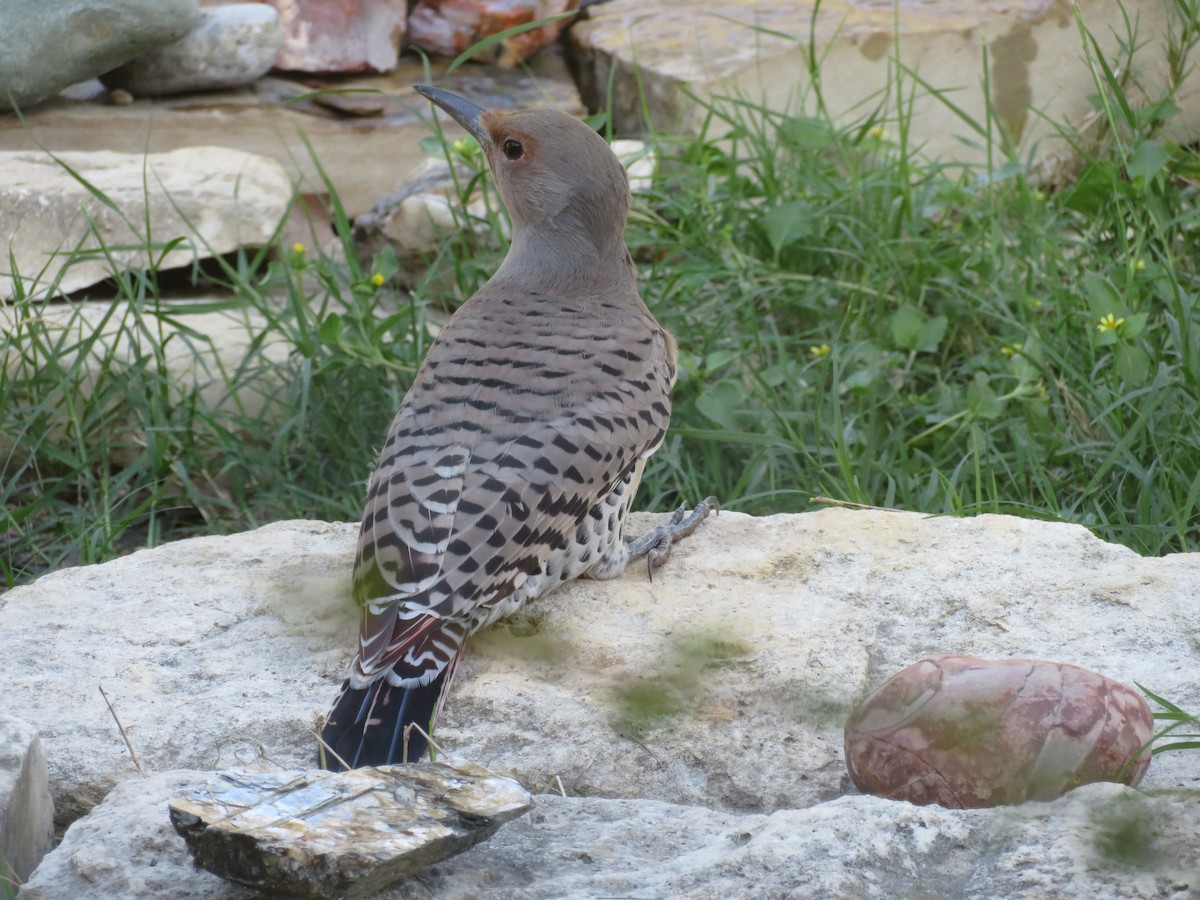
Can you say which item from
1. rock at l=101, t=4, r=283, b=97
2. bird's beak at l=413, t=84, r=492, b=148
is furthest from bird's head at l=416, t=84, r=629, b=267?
rock at l=101, t=4, r=283, b=97

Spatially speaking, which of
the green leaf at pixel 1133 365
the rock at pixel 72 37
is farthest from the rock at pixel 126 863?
the rock at pixel 72 37

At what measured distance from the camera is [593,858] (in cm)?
221

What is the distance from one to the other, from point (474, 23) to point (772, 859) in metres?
6.19

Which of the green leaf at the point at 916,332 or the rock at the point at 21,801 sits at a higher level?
the green leaf at the point at 916,332

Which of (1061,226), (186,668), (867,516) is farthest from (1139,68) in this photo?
(186,668)

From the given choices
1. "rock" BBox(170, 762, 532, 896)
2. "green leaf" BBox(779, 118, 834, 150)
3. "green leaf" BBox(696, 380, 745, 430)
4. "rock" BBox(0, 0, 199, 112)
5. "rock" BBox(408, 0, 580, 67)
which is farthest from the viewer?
"rock" BBox(408, 0, 580, 67)

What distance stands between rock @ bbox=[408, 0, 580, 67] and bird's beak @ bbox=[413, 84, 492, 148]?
3.29 m

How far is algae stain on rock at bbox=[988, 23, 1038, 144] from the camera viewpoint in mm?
6984

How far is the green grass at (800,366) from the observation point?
4.59 m

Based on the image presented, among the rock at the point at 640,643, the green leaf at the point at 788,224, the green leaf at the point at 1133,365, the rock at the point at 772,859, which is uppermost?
the green leaf at the point at 788,224

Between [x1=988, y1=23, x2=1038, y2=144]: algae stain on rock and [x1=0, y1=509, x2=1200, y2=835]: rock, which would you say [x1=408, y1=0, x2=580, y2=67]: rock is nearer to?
[x1=988, y1=23, x2=1038, y2=144]: algae stain on rock

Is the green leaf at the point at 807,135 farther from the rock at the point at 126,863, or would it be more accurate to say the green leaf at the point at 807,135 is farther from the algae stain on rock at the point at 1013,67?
the rock at the point at 126,863

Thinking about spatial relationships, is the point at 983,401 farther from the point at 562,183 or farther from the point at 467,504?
the point at 467,504

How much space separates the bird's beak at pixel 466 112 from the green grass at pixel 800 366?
370mm
